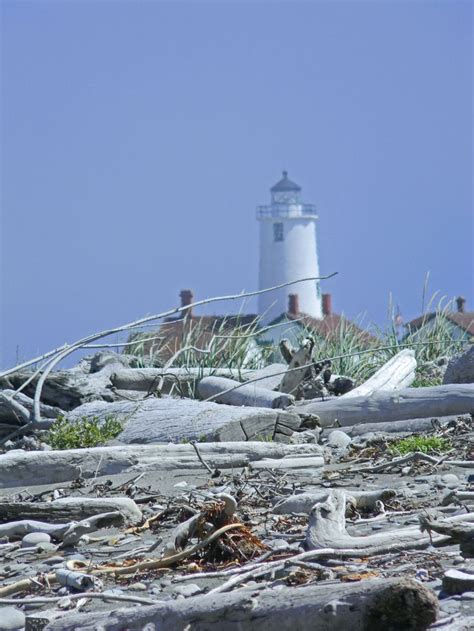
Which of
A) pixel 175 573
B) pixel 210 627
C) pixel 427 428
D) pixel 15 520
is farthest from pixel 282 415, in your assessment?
pixel 210 627

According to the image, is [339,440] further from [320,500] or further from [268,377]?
[268,377]

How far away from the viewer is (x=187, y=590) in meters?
4.61

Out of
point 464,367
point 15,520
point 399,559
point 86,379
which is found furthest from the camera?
point 86,379

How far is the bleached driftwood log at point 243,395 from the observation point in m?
12.1

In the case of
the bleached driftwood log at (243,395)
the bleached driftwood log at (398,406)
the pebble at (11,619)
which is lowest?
the pebble at (11,619)

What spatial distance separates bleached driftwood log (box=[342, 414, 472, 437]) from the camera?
1025 centimetres

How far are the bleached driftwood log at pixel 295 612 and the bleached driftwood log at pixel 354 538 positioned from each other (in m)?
1.13

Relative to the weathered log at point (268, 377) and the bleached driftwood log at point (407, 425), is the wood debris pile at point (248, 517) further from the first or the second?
the weathered log at point (268, 377)

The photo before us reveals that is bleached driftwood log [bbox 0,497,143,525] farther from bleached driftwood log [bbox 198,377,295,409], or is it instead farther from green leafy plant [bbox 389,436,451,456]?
bleached driftwood log [bbox 198,377,295,409]

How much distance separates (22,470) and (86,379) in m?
5.46

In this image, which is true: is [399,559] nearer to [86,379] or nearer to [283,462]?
[283,462]

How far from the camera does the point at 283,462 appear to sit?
834 centimetres

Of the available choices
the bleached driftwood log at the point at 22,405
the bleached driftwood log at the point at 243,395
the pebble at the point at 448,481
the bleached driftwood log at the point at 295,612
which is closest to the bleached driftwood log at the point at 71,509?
the pebble at the point at 448,481

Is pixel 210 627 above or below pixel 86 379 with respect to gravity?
below
